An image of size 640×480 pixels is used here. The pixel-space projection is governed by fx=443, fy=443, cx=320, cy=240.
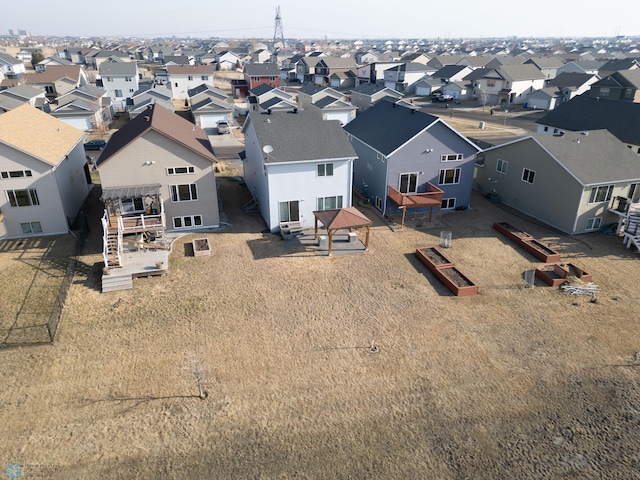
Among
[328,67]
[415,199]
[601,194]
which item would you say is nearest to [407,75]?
[328,67]

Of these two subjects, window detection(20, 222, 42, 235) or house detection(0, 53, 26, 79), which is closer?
window detection(20, 222, 42, 235)

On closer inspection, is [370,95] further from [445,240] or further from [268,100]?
[445,240]

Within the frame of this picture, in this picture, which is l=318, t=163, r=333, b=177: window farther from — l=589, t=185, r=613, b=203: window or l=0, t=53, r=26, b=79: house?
l=0, t=53, r=26, b=79: house

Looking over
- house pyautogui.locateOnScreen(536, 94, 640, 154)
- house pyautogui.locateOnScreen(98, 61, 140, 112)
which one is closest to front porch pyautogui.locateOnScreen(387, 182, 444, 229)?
house pyautogui.locateOnScreen(536, 94, 640, 154)

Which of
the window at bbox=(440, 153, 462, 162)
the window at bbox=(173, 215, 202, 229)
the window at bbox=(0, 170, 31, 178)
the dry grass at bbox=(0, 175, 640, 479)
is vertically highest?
the window at bbox=(0, 170, 31, 178)

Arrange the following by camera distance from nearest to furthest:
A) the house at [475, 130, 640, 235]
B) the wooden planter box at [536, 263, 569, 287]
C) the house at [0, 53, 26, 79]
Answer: the wooden planter box at [536, 263, 569, 287] < the house at [475, 130, 640, 235] < the house at [0, 53, 26, 79]

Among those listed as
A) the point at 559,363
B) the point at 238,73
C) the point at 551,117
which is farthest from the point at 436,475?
the point at 238,73

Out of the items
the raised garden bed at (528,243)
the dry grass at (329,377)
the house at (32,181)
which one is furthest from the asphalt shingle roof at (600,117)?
the house at (32,181)
